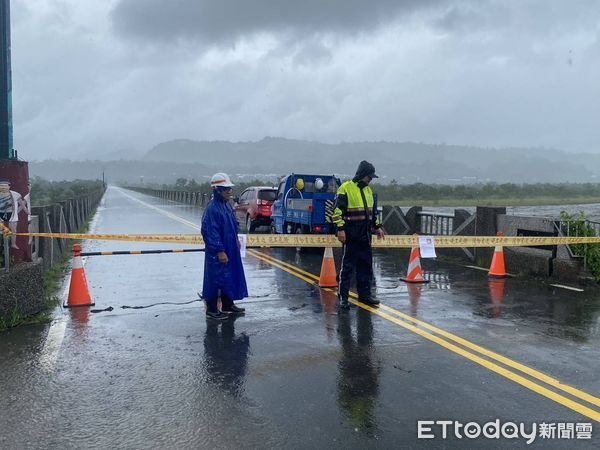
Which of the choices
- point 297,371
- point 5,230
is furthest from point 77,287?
point 297,371

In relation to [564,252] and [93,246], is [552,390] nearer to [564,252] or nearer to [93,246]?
[564,252]

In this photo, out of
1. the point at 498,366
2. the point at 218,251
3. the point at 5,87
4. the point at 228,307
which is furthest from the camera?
the point at 5,87

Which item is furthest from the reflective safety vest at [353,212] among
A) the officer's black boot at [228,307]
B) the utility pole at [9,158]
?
the utility pole at [9,158]

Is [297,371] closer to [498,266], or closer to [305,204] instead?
[498,266]

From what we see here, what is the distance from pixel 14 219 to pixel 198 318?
9.11ft

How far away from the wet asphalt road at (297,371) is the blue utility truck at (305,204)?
18.6ft

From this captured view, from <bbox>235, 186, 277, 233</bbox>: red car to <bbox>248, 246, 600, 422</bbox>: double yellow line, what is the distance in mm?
12371

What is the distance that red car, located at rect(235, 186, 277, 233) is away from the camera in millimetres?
20750

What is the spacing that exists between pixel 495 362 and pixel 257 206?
613 inches

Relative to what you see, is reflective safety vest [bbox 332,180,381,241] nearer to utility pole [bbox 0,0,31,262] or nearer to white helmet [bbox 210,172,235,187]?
white helmet [bbox 210,172,235,187]

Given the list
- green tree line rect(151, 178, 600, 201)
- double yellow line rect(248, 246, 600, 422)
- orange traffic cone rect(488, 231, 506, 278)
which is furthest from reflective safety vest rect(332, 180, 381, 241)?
green tree line rect(151, 178, 600, 201)

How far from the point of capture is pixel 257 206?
20766 millimetres

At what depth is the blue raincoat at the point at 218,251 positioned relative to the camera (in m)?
7.52

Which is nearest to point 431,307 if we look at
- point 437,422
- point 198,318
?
point 198,318
